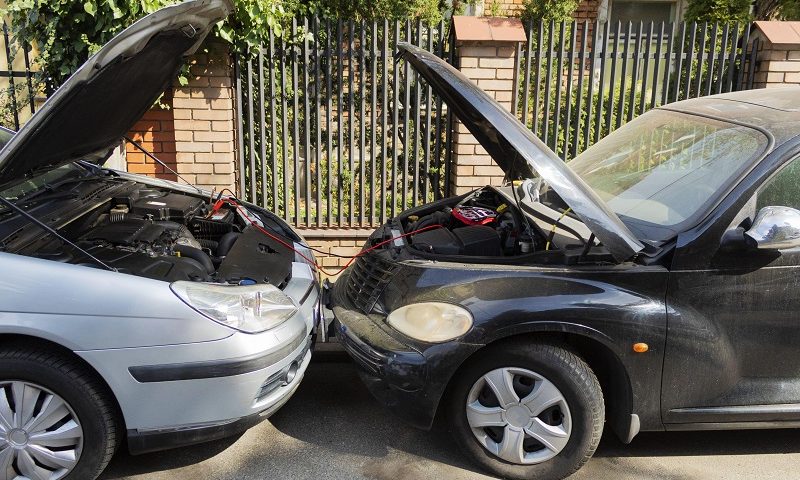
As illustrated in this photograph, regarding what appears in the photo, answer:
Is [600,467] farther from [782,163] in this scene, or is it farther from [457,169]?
[457,169]

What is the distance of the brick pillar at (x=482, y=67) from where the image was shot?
5793 millimetres

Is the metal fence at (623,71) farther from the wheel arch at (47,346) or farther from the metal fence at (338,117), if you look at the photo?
the wheel arch at (47,346)

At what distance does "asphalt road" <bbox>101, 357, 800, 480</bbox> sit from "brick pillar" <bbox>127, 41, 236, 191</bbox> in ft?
9.19

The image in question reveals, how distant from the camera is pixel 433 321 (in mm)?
3102

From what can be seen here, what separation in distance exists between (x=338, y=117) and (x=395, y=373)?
11.0 ft

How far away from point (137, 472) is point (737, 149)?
3.28 metres

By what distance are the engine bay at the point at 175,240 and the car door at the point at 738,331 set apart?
1.96 m

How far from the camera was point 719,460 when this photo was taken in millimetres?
3373

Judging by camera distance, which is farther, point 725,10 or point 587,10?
point 587,10

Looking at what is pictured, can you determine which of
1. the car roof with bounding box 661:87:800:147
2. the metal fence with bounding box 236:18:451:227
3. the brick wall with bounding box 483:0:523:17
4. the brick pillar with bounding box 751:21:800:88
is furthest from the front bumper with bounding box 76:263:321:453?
the brick wall with bounding box 483:0:523:17

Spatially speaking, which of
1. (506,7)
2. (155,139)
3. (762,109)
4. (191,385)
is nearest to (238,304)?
(191,385)

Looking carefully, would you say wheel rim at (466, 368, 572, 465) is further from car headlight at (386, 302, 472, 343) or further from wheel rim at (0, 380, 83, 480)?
wheel rim at (0, 380, 83, 480)

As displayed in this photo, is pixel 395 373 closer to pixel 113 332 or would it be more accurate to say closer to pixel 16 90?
pixel 113 332

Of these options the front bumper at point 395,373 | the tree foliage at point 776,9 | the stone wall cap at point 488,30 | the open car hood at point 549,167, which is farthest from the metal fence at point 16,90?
the tree foliage at point 776,9
